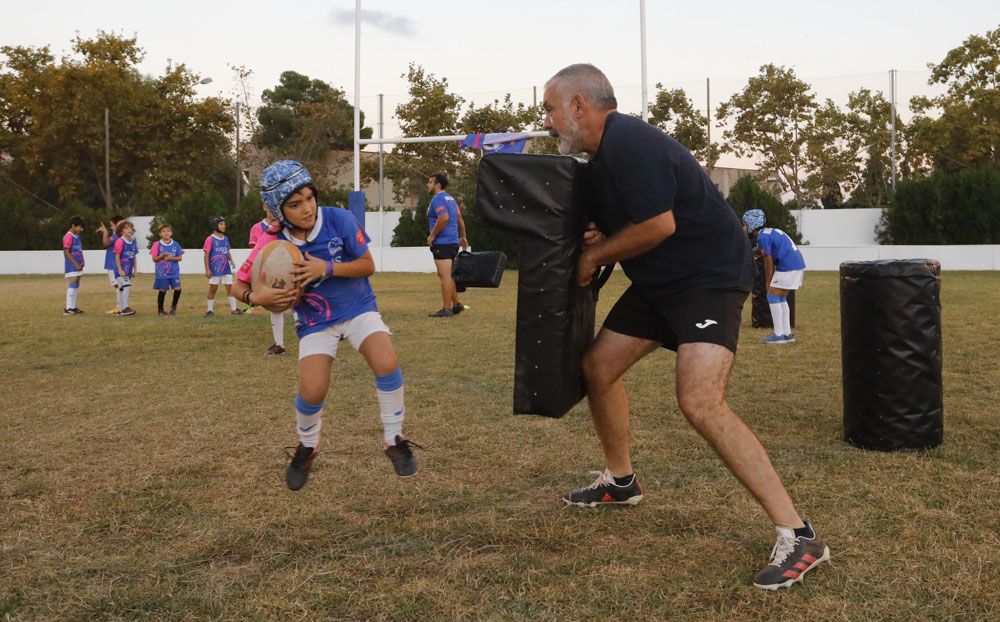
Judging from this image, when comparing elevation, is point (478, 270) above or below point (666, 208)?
below

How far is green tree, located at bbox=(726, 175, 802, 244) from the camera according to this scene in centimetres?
2983

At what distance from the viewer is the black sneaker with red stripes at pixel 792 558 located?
351 cm

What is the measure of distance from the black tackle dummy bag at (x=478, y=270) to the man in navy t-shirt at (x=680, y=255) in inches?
25.0

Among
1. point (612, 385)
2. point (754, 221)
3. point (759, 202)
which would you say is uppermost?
point (759, 202)

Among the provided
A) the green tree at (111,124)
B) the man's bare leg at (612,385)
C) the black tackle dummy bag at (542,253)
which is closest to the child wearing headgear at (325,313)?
the black tackle dummy bag at (542,253)

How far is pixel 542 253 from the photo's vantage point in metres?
3.94

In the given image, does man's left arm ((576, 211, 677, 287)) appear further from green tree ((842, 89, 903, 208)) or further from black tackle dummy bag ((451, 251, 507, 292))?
green tree ((842, 89, 903, 208))

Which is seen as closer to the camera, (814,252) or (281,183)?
(281,183)

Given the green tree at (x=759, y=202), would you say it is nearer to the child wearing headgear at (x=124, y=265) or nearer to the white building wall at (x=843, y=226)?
the white building wall at (x=843, y=226)

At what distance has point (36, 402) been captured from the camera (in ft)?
25.9

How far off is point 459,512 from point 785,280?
7903mm

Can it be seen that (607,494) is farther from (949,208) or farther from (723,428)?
(949,208)

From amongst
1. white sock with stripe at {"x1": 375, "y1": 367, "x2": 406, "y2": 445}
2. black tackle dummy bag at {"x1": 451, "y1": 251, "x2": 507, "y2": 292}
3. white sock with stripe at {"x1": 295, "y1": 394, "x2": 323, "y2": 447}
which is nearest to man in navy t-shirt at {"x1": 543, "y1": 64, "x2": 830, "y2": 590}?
black tackle dummy bag at {"x1": 451, "y1": 251, "x2": 507, "y2": 292}

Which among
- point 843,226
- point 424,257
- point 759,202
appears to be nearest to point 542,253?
point 759,202
